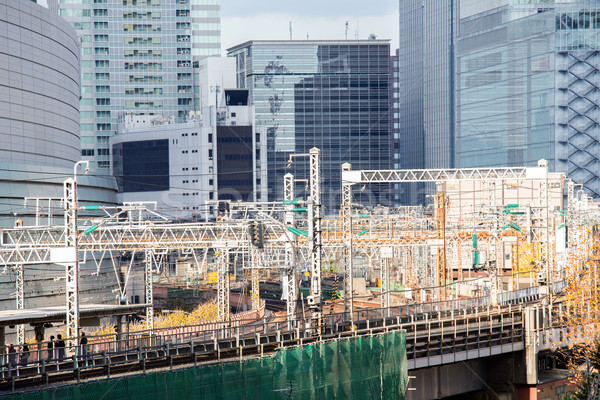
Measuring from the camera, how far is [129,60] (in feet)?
618

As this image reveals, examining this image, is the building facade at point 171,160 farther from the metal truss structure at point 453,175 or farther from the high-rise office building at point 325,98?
the metal truss structure at point 453,175

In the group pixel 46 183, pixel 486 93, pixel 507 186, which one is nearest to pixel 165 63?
pixel 486 93

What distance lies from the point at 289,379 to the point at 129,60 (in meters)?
168

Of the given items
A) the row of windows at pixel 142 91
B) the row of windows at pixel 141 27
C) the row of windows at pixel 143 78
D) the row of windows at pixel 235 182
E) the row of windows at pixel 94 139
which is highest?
the row of windows at pixel 141 27

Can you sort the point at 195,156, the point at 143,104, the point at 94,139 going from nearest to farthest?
the point at 195,156, the point at 94,139, the point at 143,104

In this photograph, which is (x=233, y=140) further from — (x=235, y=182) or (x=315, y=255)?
(x=315, y=255)

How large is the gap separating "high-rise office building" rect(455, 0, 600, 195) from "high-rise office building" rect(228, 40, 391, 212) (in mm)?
25412

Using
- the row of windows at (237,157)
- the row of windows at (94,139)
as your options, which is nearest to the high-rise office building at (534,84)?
the row of windows at (237,157)

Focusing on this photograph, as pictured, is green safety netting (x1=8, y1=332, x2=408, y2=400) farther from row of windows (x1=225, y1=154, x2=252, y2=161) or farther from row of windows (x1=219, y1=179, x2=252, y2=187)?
row of windows (x1=219, y1=179, x2=252, y2=187)

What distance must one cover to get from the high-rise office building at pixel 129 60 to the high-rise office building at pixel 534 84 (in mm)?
62871

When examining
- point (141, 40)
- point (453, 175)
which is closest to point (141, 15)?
point (141, 40)

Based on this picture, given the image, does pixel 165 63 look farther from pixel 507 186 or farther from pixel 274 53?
pixel 507 186

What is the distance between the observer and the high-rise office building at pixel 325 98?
188125 millimetres

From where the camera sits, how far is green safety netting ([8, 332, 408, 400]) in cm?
2452
